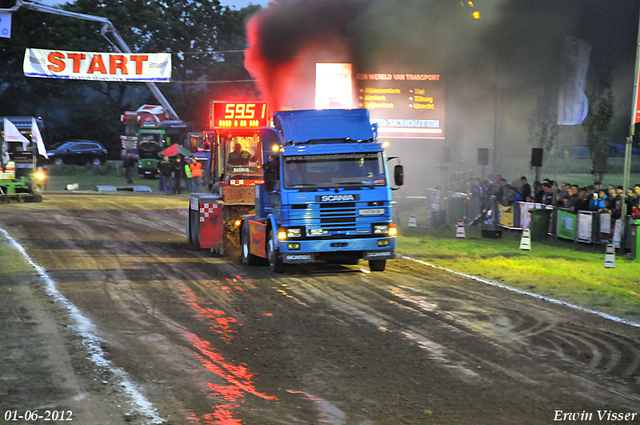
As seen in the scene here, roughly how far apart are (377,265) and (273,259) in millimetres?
2153

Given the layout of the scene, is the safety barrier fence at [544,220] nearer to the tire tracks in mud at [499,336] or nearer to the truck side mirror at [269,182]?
the tire tracks in mud at [499,336]

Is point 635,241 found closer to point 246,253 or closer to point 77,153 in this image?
point 246,253

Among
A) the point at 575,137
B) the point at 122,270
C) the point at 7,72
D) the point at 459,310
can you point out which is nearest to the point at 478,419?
the point at 459,310

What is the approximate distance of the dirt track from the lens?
6367 millimetres

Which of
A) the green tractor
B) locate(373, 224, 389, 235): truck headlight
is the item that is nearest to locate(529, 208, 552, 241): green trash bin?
locate(373, 224, 389, 235): truck headlight

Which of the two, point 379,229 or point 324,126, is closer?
point 379,229

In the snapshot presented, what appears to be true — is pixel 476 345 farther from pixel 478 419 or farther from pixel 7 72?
pixel 7 72

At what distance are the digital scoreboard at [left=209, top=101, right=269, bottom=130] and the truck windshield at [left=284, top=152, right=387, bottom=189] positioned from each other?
4.59 metres

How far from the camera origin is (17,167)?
3106cm

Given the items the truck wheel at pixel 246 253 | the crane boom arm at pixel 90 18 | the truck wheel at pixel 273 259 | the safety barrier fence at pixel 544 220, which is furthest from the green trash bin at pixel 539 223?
the crane boom arm at pixel 90 18

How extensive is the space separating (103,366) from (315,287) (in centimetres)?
551

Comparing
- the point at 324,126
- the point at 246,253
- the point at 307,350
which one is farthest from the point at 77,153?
the point at 307,350

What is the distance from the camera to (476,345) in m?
8.55
